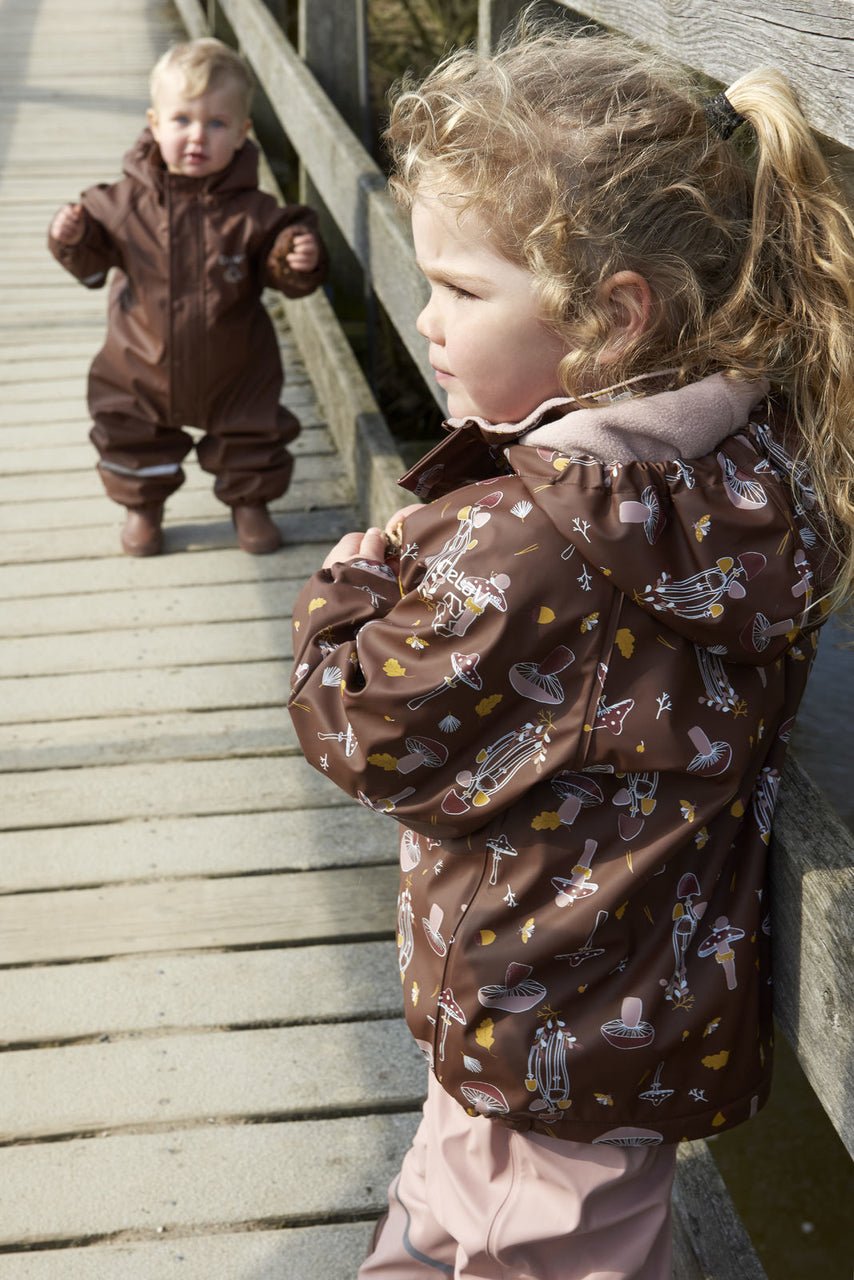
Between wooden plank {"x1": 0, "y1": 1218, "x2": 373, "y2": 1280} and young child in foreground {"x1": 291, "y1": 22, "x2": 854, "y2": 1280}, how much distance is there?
1.45ft

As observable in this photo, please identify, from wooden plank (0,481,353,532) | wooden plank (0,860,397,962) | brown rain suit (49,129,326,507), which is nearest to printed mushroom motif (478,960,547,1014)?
wooden plank (0,860,397,962)

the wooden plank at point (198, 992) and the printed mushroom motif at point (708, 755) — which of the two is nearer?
the printed mushroom motif at point (708, 755)

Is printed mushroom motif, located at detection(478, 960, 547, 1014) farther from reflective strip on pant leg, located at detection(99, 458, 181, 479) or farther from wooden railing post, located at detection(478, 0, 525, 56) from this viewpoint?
A: reflective strip on pant leg, located at detection(99, 458, 181, 479)

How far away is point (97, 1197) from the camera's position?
1.79 meters

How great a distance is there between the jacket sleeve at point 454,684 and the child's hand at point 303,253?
6.00 feet

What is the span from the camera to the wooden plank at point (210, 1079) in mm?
1909

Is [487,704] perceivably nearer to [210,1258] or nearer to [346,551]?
[346,551]

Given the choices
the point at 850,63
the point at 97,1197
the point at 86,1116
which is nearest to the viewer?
the point at 850,63

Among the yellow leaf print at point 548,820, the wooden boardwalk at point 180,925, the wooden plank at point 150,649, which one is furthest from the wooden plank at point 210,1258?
the wooden plank at point 150,649

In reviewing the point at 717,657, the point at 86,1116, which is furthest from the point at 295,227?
the point at 717,657

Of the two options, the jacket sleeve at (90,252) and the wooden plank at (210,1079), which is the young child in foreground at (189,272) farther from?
the wooden plank at (210,1079)

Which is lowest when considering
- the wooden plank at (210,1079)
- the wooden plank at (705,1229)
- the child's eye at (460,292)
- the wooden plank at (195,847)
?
the wooden plank at (195,847)

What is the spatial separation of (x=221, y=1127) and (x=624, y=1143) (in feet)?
2.42

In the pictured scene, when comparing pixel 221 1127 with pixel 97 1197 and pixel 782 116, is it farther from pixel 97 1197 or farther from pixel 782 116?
pixel 782 116
